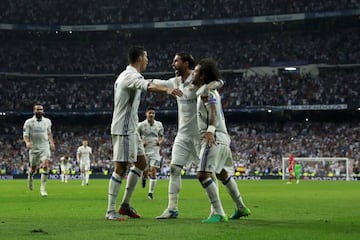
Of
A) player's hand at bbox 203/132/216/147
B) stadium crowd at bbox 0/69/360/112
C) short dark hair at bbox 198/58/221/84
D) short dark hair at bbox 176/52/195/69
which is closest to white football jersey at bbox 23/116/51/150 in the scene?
short dark hair at bbox 176/52/195/69

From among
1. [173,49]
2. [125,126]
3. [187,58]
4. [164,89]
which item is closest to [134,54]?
[187,58]

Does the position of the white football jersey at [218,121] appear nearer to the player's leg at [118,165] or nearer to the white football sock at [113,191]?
the player's leg at [118,165]

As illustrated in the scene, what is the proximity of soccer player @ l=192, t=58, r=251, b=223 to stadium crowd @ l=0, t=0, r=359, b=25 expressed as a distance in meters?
60.8

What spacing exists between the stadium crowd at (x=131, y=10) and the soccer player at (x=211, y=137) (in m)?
60.8

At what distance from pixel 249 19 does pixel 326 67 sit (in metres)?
9.48

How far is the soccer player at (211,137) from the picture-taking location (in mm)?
11906

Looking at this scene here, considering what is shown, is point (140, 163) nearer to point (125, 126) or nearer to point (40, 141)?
point (125, 126)

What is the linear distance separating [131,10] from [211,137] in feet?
227

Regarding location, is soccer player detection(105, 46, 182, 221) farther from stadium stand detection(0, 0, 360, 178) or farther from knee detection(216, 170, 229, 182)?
stadium stand detection(0, 0, 360, 178)

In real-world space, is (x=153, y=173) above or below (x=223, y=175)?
below

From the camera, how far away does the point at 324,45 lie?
72.3 m

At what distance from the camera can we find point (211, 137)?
11773 mm

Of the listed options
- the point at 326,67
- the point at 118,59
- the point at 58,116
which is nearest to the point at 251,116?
the point at 326,67

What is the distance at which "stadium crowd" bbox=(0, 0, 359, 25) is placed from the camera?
73438 mm
